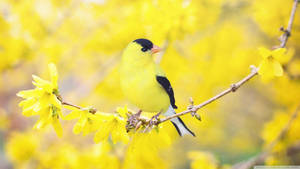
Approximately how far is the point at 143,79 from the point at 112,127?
21 cm

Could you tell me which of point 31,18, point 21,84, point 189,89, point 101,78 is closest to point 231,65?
point 189,89

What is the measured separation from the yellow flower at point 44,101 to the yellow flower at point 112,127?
0.11 m

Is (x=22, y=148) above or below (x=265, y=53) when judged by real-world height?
above

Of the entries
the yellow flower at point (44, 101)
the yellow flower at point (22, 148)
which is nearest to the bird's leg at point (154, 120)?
the yellow flower at point (44, 101)

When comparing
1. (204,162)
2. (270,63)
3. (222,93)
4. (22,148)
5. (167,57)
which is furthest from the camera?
(22,148)

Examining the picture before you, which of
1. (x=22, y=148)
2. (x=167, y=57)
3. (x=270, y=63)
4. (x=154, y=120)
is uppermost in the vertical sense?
(x=167, y=57)

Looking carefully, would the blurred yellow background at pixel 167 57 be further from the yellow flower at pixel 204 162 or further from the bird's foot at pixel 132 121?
the bird's foot at pixel 132 121

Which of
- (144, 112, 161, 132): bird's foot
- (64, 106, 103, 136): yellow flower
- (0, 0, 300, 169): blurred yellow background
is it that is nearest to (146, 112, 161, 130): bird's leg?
(144, 112, 161, 132): bird's foot

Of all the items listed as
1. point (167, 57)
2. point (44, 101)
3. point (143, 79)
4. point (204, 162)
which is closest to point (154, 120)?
point (143, 79)

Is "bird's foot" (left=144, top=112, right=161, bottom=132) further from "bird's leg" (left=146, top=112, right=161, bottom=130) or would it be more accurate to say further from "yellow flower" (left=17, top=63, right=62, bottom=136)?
"yellow flower" (left=17, top=63, right=62, bottom=136)

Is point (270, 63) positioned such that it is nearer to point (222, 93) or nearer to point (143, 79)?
point (222, 93)

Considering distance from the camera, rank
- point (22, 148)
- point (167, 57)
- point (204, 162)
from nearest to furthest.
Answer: point (204, 162) < point (167, 57) < point (22, 148)

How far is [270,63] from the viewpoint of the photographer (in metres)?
0.82

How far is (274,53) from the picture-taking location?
81 centimetres
